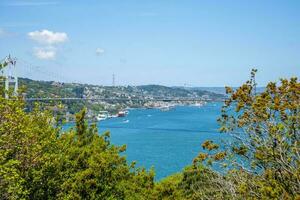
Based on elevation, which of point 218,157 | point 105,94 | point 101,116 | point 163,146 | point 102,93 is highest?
point 218,157

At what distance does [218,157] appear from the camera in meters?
6.08

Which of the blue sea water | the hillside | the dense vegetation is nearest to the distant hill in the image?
the hillside

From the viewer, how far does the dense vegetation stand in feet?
16.9

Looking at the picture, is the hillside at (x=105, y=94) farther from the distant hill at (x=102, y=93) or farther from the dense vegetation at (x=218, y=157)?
the dense vegetation at (x=218, y=157)

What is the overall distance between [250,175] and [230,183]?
0.29m

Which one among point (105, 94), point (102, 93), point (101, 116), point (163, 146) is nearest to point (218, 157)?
point (163, 146)

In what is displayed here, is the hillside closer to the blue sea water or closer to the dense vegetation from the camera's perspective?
the blue sea water

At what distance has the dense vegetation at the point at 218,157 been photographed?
5.15 m

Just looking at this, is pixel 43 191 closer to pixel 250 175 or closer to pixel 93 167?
pixel 93 167

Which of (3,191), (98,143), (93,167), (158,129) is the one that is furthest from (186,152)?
(3,191)

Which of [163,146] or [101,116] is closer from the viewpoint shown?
[163,146]

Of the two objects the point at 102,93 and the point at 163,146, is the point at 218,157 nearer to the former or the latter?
the point at 163,146

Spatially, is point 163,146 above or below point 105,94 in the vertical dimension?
below

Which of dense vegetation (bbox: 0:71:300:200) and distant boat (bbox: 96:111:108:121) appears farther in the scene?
distant boat (bbox: 96:111:108:121)
